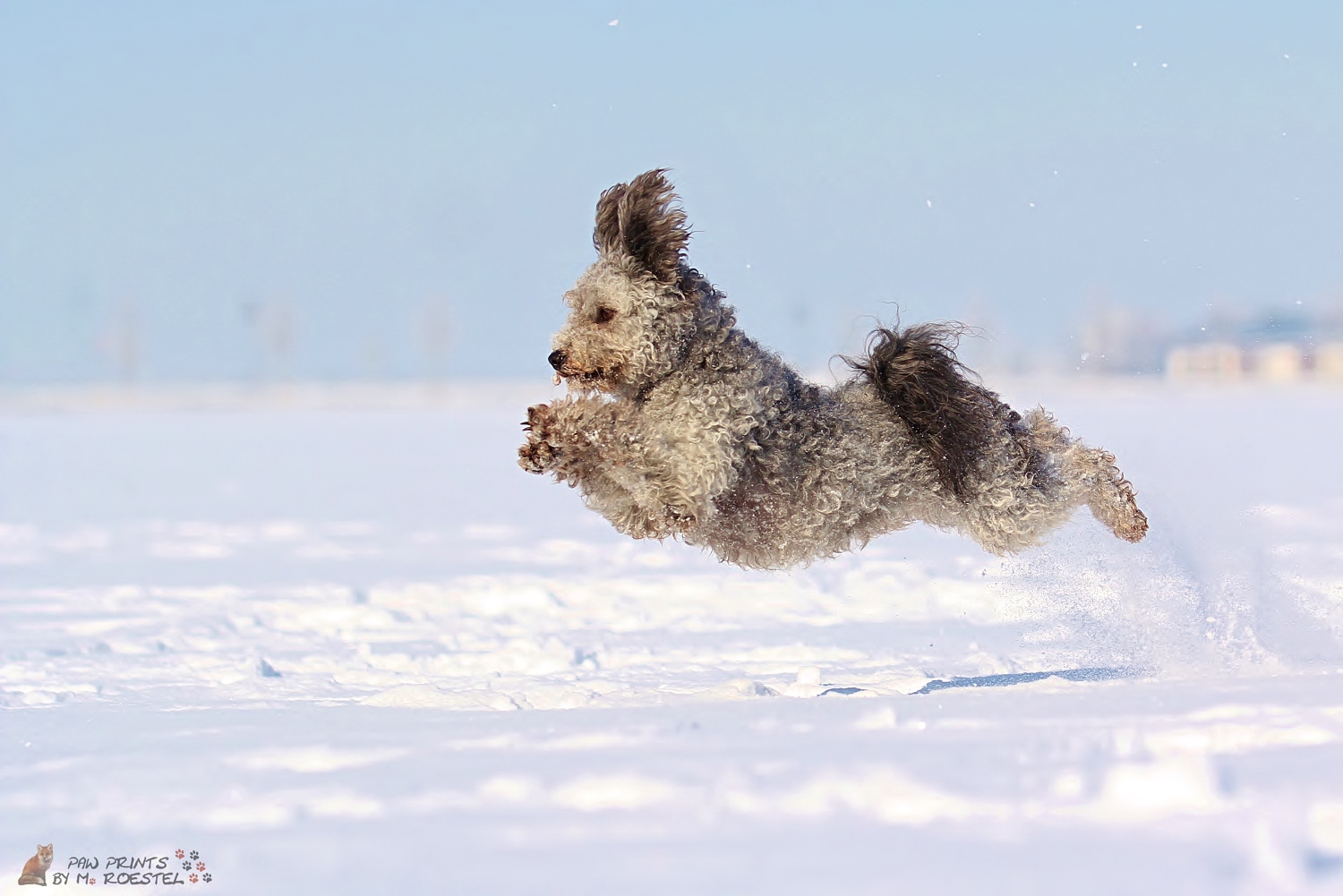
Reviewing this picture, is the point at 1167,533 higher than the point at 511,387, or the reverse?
the point at 511,387

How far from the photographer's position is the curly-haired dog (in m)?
4.78

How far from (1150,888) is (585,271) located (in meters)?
3.01

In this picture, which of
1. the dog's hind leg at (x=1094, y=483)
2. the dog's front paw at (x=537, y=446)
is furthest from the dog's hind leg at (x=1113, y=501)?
the dog's front paw at (x=537, y=446)

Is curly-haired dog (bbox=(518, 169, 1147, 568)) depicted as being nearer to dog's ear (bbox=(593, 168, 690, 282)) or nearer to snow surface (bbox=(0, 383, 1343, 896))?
dog's ear (bbox=(593, 168, 690, 282))

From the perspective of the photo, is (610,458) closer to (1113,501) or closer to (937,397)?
(937,397)

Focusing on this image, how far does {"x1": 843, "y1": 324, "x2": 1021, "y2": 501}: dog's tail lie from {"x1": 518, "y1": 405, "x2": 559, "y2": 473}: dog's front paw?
1.37 meters

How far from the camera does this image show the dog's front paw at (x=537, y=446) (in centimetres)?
475

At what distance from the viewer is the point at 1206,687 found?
4.81 metres

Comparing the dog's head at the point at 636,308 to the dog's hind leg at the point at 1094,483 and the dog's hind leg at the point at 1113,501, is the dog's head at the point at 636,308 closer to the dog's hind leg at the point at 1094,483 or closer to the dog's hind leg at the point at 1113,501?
the dog's hind leg at the point at 1094,483

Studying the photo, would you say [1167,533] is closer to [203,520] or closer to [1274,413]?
[203,520]

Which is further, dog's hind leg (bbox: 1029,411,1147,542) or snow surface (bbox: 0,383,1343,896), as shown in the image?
dog's hind leg (bbox: 1029,411,1147,542)

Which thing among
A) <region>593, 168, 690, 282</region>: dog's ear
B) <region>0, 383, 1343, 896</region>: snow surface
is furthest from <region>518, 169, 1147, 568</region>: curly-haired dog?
<region>0, 383, 1343, 896</region>: snow surface

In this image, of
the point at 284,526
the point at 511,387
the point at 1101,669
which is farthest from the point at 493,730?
the point at 511,387

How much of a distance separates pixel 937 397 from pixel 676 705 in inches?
60.9
